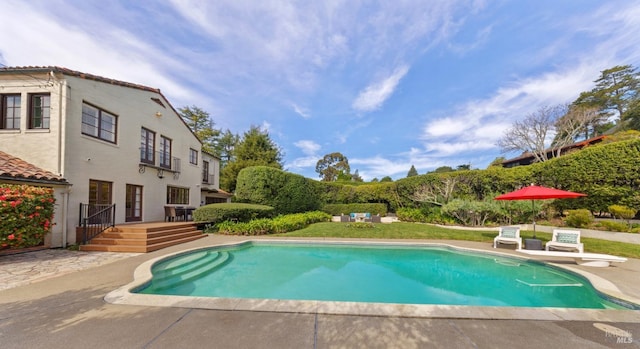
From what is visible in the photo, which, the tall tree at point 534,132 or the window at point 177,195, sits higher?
the tall tree at point 534,132

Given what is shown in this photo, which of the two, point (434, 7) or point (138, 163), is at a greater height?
point (434, 7)

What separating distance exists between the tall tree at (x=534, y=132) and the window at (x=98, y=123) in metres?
33.1

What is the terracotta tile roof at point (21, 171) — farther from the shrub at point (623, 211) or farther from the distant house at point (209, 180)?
the shrub at point (623, 211)

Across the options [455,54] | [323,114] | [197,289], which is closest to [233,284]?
[197,289]

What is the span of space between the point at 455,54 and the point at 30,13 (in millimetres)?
17951

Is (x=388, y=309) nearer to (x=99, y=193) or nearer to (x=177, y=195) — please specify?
(x=99, y=193)

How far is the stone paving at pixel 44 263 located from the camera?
16.8 feet

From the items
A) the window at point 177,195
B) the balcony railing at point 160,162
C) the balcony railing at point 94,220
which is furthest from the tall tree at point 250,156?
the balcony railing at point 94,220

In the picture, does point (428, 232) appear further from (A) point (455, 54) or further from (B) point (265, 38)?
(B) point (265, 38)

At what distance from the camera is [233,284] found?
594cm

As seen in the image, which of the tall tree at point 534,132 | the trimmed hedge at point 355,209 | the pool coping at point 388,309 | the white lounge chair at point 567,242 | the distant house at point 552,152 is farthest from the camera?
the distant house at point 552,152

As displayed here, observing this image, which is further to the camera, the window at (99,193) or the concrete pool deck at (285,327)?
the window at (99,193)

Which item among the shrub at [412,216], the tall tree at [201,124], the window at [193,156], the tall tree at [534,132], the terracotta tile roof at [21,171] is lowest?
the shrub at [412,216]

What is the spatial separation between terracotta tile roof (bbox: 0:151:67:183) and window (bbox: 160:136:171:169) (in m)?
5.59
